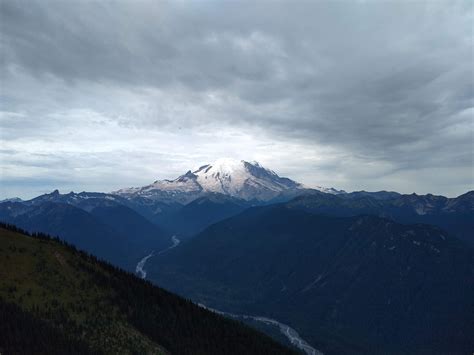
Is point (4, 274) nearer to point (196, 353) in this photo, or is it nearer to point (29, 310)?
point (29, 310)

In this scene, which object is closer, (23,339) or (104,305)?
(23,339)

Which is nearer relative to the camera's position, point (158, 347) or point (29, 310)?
point (29, 310)

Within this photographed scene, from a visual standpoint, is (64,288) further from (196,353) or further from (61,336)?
(196,353)

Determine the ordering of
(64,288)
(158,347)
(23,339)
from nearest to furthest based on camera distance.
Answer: (23,339) < (158,347) < (64,288)

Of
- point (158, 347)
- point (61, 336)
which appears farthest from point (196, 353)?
point (61, 336)

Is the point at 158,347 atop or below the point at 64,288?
below

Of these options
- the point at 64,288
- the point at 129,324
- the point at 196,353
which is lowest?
the point at 196,353

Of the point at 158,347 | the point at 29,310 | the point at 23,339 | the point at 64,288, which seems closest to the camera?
the point at 23,339

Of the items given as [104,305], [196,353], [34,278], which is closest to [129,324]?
[104,305]

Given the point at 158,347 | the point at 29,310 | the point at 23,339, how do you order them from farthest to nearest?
the point at 158,347 → the point at 29,310 → the point at 23,339
